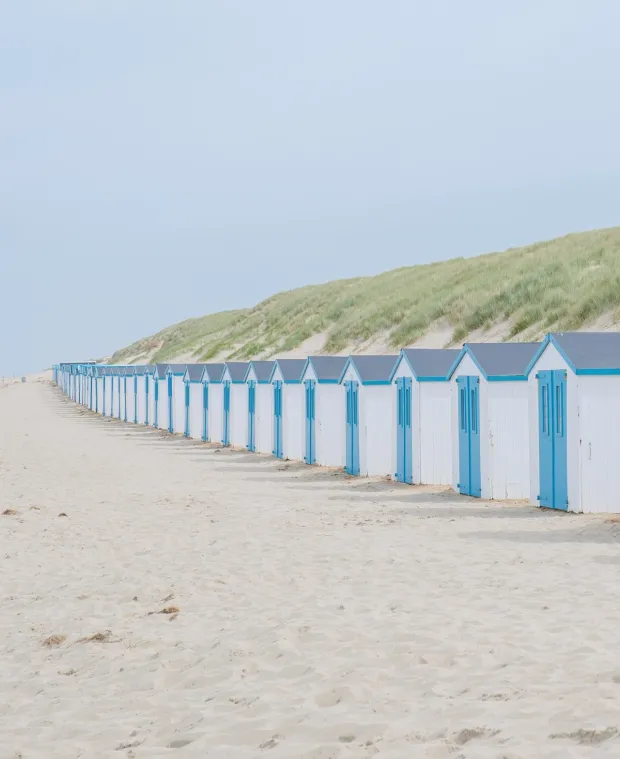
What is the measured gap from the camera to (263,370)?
28.8 metres

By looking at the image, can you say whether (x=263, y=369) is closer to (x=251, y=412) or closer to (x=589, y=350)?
(x=251, y=412)

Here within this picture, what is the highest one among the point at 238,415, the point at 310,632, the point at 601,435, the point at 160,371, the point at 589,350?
the point at 160,371

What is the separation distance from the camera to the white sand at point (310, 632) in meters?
5.94

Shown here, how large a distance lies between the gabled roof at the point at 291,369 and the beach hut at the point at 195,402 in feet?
24.6

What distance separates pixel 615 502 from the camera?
15.0m

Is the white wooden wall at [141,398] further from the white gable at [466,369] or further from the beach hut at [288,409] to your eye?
the white gable at [466,369]

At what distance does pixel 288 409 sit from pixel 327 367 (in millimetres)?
Result: 2315

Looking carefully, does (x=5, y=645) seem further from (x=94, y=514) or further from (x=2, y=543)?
(x=94, y=514)

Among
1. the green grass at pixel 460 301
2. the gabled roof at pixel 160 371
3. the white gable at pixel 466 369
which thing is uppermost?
the green grass at pixel 460 301

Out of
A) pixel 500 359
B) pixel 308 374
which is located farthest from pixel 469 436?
pixel 308 374

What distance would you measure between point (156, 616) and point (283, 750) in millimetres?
3673

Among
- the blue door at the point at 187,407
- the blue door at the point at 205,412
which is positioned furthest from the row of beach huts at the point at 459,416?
the blue door at the point at 187,407

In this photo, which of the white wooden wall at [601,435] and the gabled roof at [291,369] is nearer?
the white wooden wall at [601,435]

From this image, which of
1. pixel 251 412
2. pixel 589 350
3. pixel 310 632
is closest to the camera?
pixel 310 632
